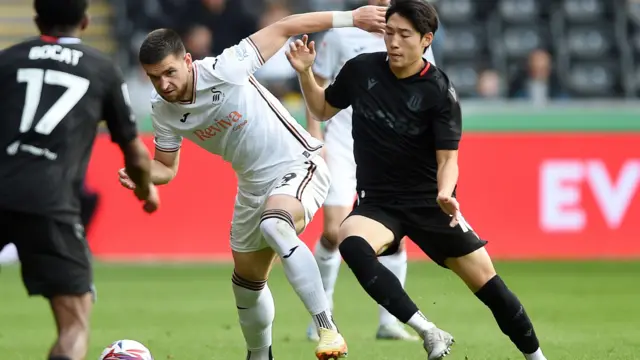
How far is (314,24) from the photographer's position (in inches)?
288

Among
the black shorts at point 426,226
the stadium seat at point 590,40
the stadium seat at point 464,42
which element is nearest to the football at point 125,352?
the black shorts at point 426,226

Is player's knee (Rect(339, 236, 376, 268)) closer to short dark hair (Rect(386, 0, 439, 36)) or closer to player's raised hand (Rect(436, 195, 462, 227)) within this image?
player's raised hand (Rect(436, 195, 462, 227))

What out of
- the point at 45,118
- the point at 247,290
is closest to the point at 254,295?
the point at 247,290

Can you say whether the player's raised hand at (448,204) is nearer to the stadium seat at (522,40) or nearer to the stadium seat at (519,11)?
the stadium seat at (522,40)

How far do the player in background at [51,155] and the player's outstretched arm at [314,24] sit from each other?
197cm

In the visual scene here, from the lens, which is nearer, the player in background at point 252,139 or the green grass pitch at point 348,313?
the player in background at point 252,139

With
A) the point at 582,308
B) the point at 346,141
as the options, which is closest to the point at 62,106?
the point at 346,141

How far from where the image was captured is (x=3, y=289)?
13312 millimetres

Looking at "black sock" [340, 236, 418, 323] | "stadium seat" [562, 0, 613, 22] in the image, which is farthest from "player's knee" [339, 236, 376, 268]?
"stadium seat" [562, 0, 613, 22]

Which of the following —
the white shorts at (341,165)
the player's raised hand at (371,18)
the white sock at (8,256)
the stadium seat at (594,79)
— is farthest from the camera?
the stadium seat at (594,79)

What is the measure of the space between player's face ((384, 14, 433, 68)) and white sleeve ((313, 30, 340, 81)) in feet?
8.75

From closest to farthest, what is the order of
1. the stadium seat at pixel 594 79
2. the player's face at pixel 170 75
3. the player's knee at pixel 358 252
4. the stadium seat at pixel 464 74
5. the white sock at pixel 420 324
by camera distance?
the white sock at pixel 420 324 < the player's knee at pixel 358 252 < the player's face at pixel 170 75 < the stadium seat at pixel 594 79 < the stadium seat at pixel 464 74

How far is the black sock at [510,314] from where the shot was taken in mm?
6840

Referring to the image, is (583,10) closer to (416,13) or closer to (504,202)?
(504,202)
